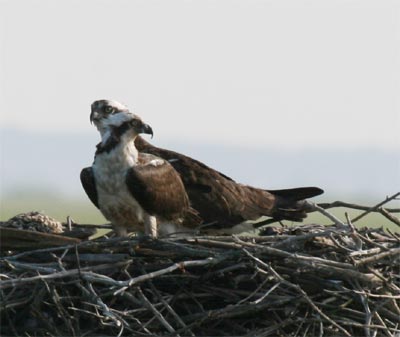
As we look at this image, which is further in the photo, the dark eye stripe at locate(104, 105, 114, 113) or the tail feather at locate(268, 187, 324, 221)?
the tail feather at locate(268, 187, 324, 221)

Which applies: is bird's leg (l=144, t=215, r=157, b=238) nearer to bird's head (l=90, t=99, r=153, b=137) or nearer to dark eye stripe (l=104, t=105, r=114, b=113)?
bird's head (l=90, t=99, r=153, b=137)

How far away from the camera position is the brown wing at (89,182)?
8422 mm

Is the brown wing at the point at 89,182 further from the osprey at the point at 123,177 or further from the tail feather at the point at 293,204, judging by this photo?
the tail feather at the point at 293,204

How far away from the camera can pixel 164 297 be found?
726 centimetres

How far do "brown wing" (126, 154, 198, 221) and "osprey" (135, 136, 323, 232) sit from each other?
17cm

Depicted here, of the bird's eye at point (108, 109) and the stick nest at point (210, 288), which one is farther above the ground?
the bird's eye at point (108, 109)

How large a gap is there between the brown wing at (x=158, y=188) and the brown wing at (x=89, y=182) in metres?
0.27

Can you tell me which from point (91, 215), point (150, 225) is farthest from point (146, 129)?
point (91, 215)

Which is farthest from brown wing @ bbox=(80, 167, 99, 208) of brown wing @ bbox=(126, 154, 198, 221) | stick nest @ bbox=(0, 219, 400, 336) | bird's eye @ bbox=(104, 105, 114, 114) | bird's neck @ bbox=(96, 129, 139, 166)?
stick nest @ bbox=(0, 219, 400, 336)

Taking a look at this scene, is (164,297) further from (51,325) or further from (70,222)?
(70,222)

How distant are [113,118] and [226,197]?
3.92 ft

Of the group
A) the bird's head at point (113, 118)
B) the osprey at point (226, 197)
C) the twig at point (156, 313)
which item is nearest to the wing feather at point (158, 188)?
the osprey at point (226, 197)

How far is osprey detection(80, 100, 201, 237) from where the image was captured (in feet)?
27.3

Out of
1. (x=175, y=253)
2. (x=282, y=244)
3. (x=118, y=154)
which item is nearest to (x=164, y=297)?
(x=175, y=253)
